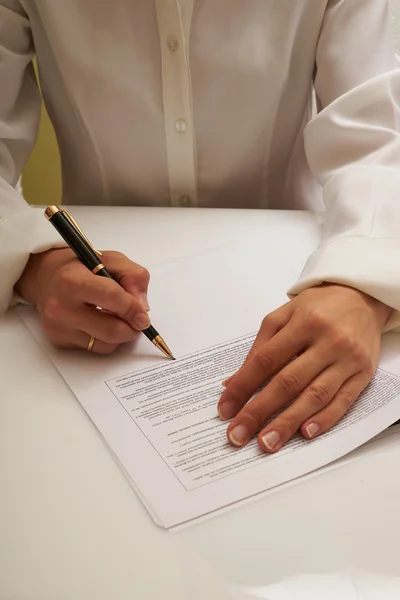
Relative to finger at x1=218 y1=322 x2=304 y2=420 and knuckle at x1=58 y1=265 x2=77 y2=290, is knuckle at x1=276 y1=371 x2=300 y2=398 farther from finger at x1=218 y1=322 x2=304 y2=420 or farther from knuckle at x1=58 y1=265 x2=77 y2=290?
knuckle at x1=58 y1=265 x2=77 y2=290

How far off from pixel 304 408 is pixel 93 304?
24cm

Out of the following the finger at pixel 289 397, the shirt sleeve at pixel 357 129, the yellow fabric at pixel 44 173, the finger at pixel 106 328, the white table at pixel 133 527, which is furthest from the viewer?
the yellow fabric at pixel 44 173

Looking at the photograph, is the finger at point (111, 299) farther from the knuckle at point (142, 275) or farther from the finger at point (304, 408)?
the finger at point (304, 408)

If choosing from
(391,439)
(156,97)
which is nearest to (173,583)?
(391,439)

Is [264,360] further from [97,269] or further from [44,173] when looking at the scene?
[44,173]

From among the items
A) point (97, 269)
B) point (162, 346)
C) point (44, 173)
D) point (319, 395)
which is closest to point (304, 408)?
point (319, 395)

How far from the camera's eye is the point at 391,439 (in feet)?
1.71

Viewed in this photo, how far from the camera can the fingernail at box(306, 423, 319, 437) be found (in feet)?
1.69

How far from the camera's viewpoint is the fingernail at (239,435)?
507mm

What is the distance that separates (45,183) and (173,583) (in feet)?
5.38

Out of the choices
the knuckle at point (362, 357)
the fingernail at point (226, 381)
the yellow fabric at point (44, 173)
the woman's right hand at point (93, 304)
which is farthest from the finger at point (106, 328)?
the yellow fabric at point (44, 173)

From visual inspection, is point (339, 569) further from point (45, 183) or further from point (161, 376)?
point (45, 183)

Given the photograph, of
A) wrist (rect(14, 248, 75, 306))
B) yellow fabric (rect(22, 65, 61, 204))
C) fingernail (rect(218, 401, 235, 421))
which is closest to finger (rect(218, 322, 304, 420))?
fingernail (rect(218, 401, 235, 421))

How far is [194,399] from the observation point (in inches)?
22.1
